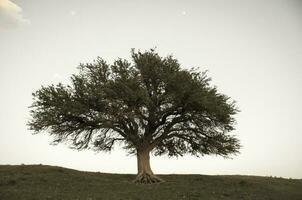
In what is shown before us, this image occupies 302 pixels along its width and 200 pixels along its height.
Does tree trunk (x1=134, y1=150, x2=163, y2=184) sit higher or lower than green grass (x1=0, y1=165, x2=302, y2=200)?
higher

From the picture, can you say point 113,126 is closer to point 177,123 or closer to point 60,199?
point 177,123

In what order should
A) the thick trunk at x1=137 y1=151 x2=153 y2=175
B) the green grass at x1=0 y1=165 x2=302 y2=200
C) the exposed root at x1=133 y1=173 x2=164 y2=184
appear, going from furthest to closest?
the thick trunk at x1=137 y1=151 x2=153 y2=175
the exposed root at x1=133 y1=173 x2=164 y2=184
the green grass at x1=0 y1=165 x2=302 y2=200

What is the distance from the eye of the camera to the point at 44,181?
39.7 m

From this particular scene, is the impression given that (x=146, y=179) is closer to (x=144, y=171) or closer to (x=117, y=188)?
(x=144, y=171)

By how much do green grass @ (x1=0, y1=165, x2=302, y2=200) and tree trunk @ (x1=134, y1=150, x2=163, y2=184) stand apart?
177 cm

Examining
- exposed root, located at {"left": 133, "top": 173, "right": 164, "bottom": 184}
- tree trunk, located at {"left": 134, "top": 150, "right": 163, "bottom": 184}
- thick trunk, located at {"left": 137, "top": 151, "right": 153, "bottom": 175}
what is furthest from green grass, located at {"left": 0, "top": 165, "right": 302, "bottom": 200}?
thick trunk, located at {"left": 137, "top": 151, "right": 153, "bottom": 175}


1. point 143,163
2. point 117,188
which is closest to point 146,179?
point 143,163

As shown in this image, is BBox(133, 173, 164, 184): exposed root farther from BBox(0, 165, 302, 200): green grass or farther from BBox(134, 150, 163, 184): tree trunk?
BBox(0, 165, 302, 200): green grass

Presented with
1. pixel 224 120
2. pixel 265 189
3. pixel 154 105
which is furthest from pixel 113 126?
pixel 265 189

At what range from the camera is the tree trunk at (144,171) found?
43.2 m

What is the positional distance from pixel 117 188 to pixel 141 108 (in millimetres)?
9049

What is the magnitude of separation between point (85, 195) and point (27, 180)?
31.5 ft

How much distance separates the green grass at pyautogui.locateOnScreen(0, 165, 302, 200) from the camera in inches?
1316

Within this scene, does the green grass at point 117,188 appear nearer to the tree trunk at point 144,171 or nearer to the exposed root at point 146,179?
the exposed root at point 146,179
